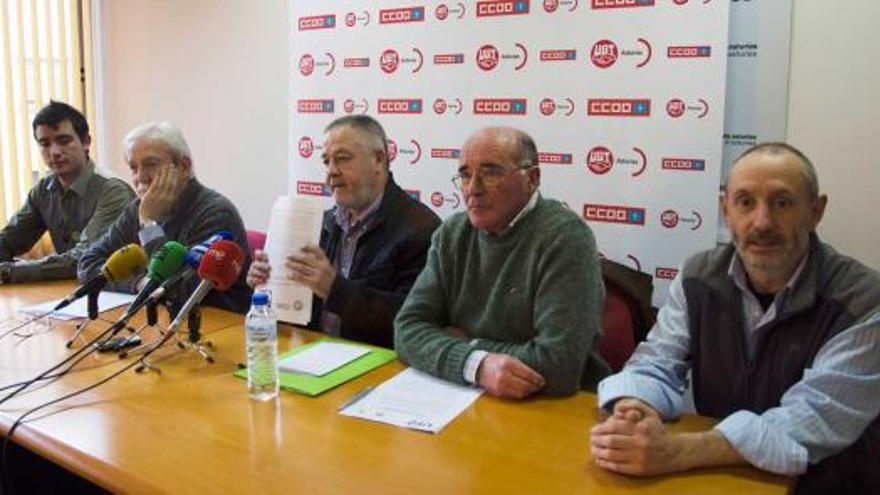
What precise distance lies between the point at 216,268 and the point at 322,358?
1.21 ft

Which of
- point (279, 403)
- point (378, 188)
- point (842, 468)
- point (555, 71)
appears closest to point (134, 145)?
point (378, 188)

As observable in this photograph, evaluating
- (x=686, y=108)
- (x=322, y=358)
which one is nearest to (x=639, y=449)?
(x=322, y=358)

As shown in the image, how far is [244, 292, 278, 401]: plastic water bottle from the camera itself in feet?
5.50

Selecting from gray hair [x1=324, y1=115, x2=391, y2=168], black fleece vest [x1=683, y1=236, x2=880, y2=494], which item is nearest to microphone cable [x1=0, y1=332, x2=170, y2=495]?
gray hair [x1=324, y1=115, x2=391, y2=168]

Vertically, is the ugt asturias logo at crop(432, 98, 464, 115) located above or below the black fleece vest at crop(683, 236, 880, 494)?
above

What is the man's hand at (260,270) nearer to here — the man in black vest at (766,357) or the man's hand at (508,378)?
the man's hand at (508,378)

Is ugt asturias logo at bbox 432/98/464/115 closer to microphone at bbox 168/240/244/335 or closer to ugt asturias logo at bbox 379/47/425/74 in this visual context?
ugt asturias logo at bbox 379/47/425/74

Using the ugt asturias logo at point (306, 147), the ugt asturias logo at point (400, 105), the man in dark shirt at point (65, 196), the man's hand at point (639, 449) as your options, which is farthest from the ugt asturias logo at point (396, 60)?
the man's hand at point (639, 449)

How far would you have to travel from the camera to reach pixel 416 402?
161 centimetres

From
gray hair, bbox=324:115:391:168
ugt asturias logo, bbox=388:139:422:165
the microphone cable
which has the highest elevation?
gray hair, bbox=324:115:391:168

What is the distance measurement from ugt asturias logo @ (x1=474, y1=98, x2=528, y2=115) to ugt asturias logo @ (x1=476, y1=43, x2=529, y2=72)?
0.14m

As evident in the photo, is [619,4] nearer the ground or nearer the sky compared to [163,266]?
nearer the sky

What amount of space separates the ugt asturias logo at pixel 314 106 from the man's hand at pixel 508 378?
2.34 metres

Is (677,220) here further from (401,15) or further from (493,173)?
(401,15)
